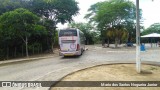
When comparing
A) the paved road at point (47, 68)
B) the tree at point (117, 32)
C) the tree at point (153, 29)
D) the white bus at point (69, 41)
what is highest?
the tree at point (153, 29)

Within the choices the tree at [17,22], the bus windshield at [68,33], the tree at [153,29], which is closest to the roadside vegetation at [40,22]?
the tree at [17,22]

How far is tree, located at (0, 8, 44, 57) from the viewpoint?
2653 cm

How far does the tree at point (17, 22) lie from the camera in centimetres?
2653

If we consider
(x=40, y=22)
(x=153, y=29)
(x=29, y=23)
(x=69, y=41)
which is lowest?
(x=69, y=41)

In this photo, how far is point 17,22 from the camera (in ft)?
88.1

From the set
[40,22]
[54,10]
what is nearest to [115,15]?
[54,10]

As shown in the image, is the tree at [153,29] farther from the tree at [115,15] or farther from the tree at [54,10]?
the tree at [54,10]

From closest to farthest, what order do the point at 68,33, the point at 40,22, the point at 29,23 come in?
1. the point at 68,33
2. the point at 29,23
3. the point at 40,22

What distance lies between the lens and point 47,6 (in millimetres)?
34906

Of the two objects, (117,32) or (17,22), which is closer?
(17,22)

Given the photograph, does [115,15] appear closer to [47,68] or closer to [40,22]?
[40,22]

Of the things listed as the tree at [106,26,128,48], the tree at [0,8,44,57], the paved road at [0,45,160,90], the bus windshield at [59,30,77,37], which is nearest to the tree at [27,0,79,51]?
the tree at [0,8,44,57]

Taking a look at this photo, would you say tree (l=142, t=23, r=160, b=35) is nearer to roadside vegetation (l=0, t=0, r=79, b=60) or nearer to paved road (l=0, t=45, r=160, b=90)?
roadside vegetation (l=0, t=0, r=79, b=60)

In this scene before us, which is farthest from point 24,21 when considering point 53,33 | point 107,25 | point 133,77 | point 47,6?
point 107,25
